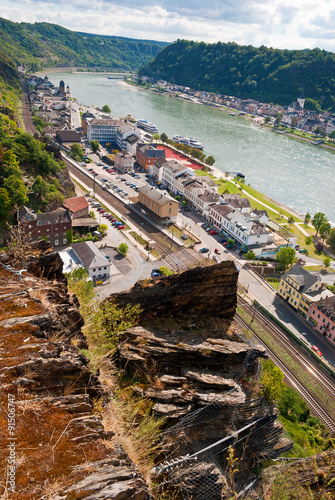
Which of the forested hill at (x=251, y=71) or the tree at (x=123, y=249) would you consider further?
the forested hill at (x=251, y=71)

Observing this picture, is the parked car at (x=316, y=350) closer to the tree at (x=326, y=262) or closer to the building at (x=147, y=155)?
the tree at (x=326, y=262)

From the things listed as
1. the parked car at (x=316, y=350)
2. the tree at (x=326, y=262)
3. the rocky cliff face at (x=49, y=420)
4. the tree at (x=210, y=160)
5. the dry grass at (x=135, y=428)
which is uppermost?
the rocky cliff face at (x=49, y=420)

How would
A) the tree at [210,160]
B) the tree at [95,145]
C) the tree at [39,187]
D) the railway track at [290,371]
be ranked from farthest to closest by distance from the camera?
the tree at [210,160], the tree at [95,145], the tree at [39,187], the railway track at [290,371]

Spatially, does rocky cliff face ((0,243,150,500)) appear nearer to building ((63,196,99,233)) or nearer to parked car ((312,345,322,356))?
parked car ((312,345,322,356))

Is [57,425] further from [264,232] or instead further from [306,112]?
[306,112]

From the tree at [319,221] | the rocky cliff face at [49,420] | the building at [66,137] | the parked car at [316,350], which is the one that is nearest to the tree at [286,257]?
the tree at [319,221]

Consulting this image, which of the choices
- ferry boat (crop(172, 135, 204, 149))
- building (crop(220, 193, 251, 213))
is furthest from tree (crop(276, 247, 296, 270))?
ferry boat (crop(172, 135, 204, 149))

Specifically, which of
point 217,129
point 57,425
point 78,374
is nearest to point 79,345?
point 78,374
